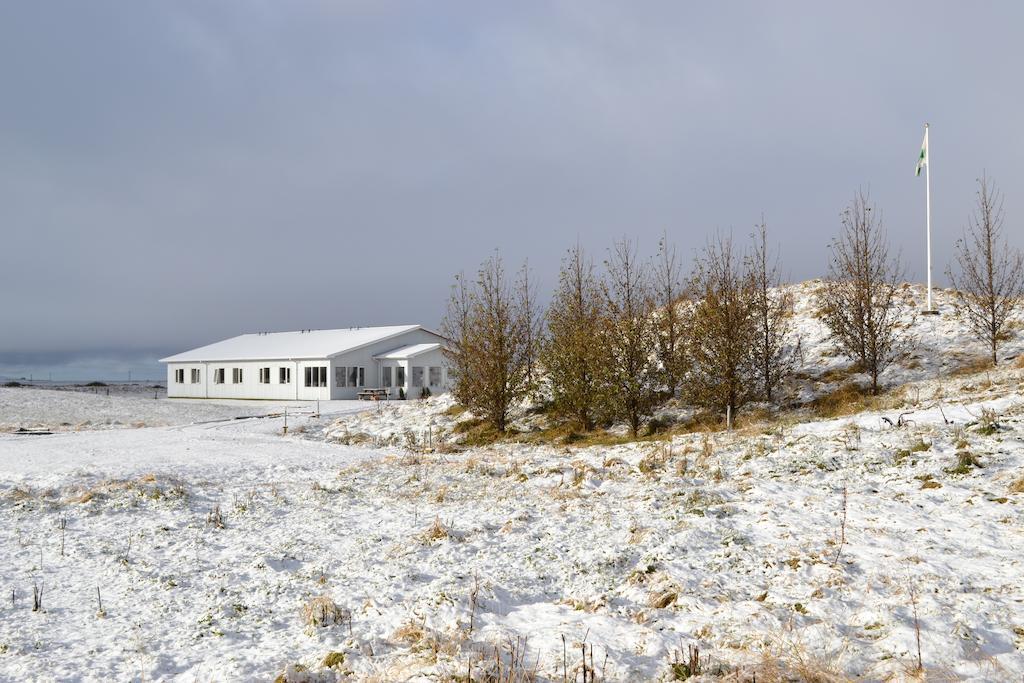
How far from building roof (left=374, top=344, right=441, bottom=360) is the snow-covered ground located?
3046cm

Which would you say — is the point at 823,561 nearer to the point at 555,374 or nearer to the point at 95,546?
the point at 95,546

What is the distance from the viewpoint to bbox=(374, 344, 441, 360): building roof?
44562 millimetres

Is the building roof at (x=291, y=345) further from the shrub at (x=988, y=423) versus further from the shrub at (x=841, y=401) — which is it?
the shrub at (x=988, y=423)

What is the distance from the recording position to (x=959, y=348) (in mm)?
25438

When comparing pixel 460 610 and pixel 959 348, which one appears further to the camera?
pixel 959 348

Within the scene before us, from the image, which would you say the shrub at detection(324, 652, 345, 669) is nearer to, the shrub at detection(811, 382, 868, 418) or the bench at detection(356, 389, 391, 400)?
the shrub at detection(811, 382, 868, 418)

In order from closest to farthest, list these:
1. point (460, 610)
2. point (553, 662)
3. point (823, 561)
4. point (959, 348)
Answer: point (553, 662), point (460, 610), point (823, 561), point (959, 348)

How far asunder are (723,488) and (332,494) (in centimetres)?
650

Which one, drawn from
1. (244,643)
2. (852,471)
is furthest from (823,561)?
(244,643)

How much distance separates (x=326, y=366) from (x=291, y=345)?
725cm

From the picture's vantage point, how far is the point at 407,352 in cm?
4516

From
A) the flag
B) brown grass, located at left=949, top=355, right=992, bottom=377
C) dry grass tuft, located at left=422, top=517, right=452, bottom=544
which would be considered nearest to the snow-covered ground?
dry grass tuft, located at left=422, top=517, right=452, bottom=544

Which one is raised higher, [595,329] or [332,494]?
[595,329]

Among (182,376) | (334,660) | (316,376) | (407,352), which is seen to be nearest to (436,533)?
(334,660)
